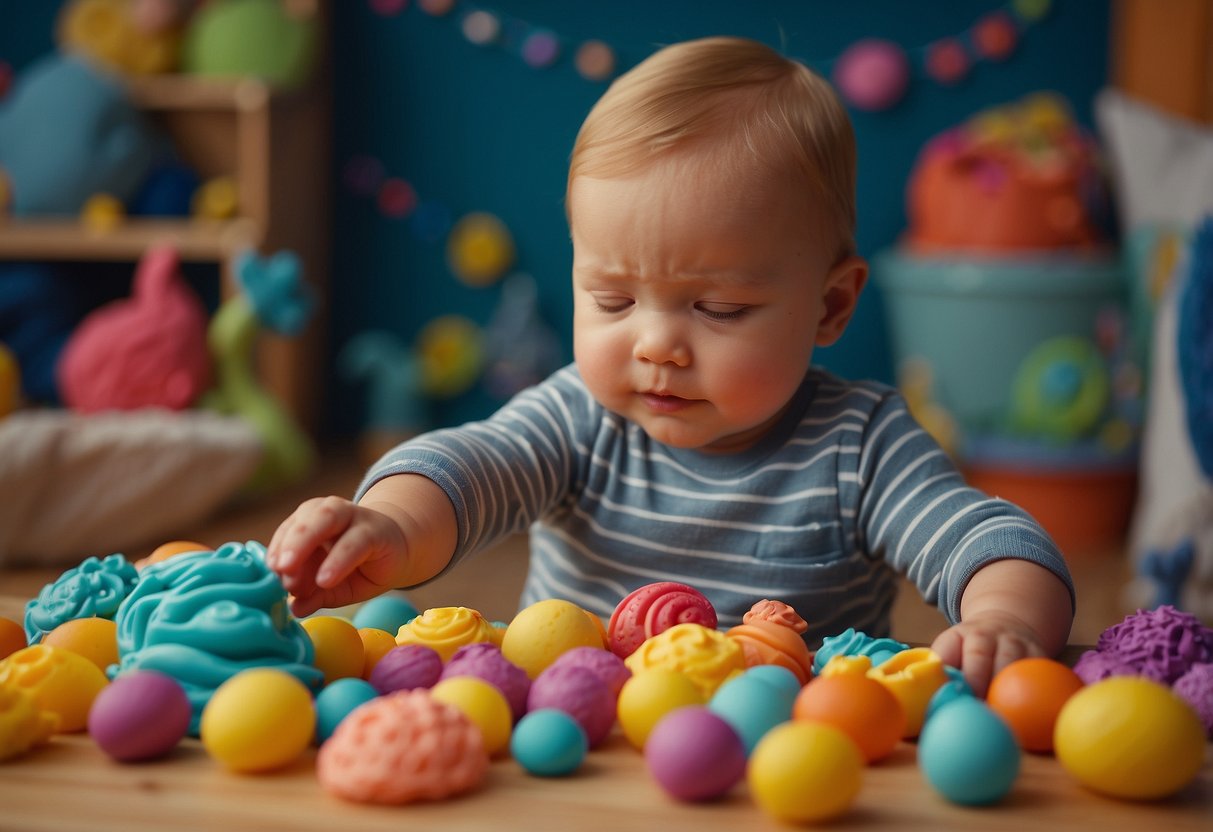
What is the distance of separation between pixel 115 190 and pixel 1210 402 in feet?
6.40

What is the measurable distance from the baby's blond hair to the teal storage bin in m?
1.54

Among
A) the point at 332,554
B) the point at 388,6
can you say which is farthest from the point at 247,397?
the point at 332,554

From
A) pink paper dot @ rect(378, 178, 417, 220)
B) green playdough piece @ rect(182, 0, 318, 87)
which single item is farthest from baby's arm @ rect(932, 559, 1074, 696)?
pink paper dot @ rect(378, 178, 417, 220)

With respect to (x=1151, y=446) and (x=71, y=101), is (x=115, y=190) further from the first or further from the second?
(x=1151, y=446)

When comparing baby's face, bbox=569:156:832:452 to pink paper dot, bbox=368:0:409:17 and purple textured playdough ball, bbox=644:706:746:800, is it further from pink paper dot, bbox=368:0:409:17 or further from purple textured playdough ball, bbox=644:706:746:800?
pink paper dot, bbox=368:0:409:17

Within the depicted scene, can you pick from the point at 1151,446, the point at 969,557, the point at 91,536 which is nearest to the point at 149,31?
the point at 91,536

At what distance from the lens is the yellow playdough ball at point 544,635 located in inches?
25.2

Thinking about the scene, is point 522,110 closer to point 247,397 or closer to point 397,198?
point 397,198

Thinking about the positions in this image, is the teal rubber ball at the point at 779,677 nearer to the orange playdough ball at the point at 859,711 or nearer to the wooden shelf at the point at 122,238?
the orange playdough ball at the point at 859,711

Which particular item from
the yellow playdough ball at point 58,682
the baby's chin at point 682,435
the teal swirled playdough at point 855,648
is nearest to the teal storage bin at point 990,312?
the baby's chin at point 682,435

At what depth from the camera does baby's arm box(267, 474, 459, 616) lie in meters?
0.65

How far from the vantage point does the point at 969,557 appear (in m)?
0.76

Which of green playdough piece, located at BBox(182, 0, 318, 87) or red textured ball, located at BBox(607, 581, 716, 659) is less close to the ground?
green playdough piece, located at BBox(182, 0, 318, 87)

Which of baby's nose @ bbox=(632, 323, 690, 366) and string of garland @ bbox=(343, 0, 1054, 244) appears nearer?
baby's nose @ bbox=(632, 323, 690, 366)
